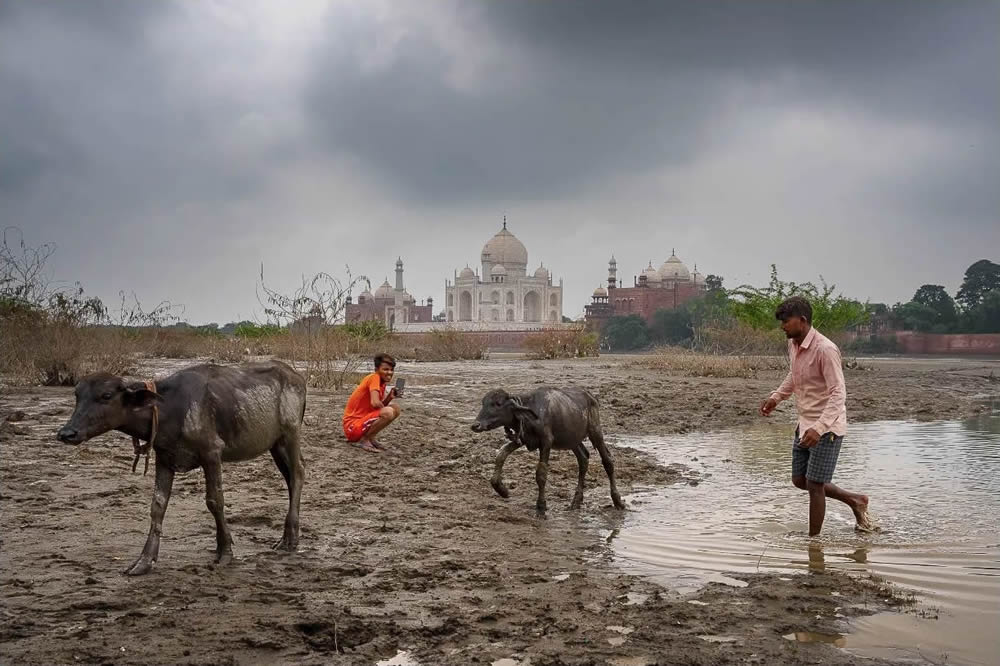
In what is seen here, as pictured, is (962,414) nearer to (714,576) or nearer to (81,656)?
(714,576)

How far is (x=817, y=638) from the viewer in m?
4.36

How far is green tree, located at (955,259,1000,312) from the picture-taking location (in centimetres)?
7369

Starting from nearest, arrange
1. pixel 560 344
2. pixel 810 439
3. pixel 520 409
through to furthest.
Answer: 1. pixel 810 439
2. pixel 520 409
3. pixel 560 344

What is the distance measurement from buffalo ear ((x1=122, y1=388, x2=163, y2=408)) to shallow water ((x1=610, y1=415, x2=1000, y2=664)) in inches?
119

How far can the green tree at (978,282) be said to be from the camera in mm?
73688

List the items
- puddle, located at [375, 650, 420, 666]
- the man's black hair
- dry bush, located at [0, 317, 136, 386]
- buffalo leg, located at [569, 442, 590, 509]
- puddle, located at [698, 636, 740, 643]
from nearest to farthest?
puddle, located at [375, 650, 420, 666], puddle, located at [698, 636, 740, 643], the man's black hair, buffalo leg, located at [569, 442, 590, 509], dry bush, located at [0, 317, 136, 386]

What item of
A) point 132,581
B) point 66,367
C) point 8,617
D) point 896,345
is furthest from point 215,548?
point 896,345

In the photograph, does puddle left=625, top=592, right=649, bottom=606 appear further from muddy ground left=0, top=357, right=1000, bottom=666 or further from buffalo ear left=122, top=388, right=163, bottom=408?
buffalo ear left=122, top=388, right=163, bottom=408

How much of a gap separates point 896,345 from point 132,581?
231ft

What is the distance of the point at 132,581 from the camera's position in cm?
503

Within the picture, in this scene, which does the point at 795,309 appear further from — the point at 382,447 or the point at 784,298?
the point at 784,298

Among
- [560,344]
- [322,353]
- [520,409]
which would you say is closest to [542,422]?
[520,409]

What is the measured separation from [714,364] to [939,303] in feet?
173

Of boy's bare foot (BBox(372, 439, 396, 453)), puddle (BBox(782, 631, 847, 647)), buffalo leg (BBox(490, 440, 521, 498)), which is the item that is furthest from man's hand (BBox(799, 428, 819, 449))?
boy's bare foot (BBox(372, 439, 396, 453))
